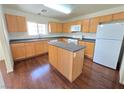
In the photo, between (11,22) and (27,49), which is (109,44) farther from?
(11,22)

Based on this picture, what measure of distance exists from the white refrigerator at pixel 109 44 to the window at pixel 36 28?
10.8 ft

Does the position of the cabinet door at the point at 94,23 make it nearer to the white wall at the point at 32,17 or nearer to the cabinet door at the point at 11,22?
the white wall at the point at 32,17

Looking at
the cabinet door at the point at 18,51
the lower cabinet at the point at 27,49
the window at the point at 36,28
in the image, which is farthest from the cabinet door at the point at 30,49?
the window at the point at 36,28

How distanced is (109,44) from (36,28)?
3.80 meters

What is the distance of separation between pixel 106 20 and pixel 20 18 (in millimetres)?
3647

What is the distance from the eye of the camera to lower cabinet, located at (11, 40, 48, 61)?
111 inches

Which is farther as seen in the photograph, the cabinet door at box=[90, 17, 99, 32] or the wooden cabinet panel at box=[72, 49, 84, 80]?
the cabinet door at box=[90, 17, 99, 32]

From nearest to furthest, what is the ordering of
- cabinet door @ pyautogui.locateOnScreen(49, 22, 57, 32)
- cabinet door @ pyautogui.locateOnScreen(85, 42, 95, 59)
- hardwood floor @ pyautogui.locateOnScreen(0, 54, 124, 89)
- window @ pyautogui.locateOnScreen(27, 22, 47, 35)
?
hardwood floor @ pyautogui.locateOnScreen(0, 54, 124, 89) → cabinet door @ pyautogui.locateOnScreen(85, 42, 95, 59) → window @ pyautogui.locateOnScreen(27, 22, 47, 35) → cabinet door @ pyautogui.locateOnScreen(49, 22, 57, 32)

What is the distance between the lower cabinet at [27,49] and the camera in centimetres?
282

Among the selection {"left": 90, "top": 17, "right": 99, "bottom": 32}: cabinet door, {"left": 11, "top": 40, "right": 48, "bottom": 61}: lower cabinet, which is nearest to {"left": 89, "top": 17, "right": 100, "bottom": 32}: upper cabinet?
{"left": 90, "top": 17, "right": 99, "bottom": 32}: cabinet door

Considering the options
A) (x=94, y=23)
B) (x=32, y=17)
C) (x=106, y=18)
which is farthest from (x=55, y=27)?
(x=106, y=18)

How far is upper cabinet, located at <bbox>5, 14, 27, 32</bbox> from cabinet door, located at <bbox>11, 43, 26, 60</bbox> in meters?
0.68

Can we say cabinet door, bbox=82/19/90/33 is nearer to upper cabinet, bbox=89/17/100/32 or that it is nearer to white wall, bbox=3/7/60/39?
upper cabinet, bbox=89/17/100/32
